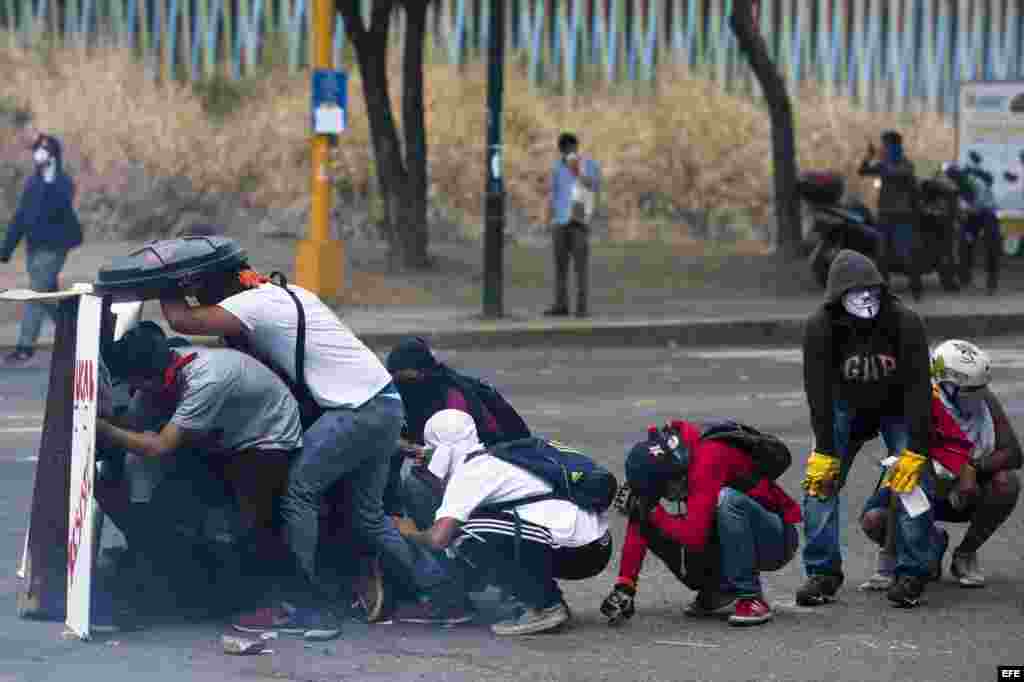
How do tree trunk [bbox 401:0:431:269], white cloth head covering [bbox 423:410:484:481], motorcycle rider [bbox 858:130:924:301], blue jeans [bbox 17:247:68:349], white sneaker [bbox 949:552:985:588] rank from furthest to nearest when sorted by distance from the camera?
tree trunk [bbox 401:0:431:269]
motorcycle rider [bbox 858:130:924:301]
blue jeans [bbox 17:247:68:349]
white sneaker [bbox 949:552:985:588]
white cloth head covering [bbox 423:410:484:481]

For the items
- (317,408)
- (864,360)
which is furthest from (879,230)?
(317,408)

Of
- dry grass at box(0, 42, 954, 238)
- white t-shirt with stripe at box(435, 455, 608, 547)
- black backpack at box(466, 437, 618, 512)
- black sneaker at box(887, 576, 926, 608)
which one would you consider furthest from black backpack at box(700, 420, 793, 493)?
dry grass at box(0, 42, 954, 238)

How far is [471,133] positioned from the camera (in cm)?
2911

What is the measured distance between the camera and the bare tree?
21.2 m

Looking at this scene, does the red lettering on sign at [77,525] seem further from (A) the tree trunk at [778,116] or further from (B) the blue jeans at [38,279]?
(A) the tree trunk at [778,116]

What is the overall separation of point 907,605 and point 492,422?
68.9 inches

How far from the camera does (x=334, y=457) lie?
7348 mm

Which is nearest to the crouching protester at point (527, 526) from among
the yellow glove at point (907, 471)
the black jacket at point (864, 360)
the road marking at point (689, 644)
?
the road marking at point (689, 644)

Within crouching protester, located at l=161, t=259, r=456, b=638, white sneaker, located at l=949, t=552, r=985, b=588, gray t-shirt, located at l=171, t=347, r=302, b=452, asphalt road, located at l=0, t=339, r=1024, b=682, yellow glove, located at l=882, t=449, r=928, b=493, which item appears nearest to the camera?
asphalt road, located at l=0, t=339, r=1024, b=682

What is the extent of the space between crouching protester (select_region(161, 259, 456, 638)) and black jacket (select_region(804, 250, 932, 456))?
1651 mm

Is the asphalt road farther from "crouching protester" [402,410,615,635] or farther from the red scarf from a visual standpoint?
the red scarf

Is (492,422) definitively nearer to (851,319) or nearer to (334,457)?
(334,457)

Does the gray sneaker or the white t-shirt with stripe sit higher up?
the white t-shirt with stripe

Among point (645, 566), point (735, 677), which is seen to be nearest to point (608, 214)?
point (645, 566)
